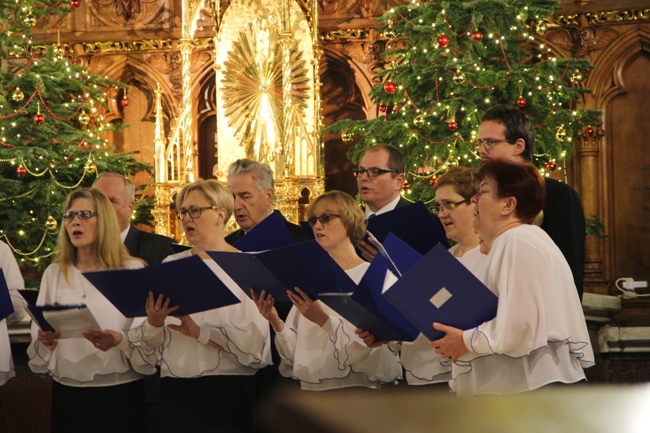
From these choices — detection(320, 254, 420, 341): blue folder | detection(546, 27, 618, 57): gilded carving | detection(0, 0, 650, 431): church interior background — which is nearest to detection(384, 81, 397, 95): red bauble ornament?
detection(0, 0, 650, 431): church interior background

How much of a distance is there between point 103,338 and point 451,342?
4.79 feet

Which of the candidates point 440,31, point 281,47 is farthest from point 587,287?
point 281,47

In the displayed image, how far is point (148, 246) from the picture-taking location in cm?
486

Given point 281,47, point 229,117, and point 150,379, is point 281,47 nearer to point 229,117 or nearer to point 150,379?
point 229,117

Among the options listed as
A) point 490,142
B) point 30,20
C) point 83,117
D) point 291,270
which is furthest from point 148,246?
point 30,20

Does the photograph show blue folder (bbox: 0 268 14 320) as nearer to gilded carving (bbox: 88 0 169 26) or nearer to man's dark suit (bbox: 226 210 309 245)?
man's dark suit (bbox: 226 210 309 245)

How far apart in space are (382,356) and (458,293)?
0.92 metres

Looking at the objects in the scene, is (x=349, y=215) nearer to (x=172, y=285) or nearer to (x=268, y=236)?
(x=268, y=236)

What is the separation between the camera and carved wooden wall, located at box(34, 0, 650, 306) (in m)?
8.98

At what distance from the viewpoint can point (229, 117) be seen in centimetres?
910

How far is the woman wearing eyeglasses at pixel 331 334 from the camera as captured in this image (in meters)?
3.41

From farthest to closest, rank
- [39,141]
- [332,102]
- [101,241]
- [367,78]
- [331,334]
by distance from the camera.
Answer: [332,102], [367,78], [39,141], [101,241], [331,334]

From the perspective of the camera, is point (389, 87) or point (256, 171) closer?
point (256, 171)

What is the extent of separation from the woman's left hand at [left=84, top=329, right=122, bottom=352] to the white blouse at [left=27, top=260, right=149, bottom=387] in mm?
47
